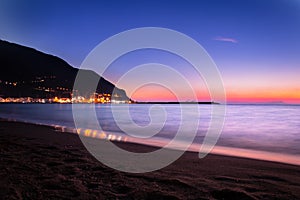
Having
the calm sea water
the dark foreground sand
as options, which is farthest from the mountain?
the dark foreground sand

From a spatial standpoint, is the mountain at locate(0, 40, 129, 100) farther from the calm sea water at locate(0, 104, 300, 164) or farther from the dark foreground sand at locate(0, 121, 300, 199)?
Result: the dark foreground sand at locate(0, 121, 300, 199)

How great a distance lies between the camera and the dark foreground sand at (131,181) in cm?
370

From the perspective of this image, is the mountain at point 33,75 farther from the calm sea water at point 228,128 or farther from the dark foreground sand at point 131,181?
the dark foreground sand at point 131,181

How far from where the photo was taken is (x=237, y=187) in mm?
4234

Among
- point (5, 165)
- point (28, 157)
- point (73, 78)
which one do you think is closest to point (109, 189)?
point (5, 165)

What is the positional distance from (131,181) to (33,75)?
16632 centimetres

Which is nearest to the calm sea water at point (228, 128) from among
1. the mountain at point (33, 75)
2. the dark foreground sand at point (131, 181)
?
the dark foreground sand at point (131, 181)

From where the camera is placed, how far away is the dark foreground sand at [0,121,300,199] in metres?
3.70

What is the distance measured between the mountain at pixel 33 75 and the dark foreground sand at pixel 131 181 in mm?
146021

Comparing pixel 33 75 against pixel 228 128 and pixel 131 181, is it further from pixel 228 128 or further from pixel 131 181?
pixel 131 181

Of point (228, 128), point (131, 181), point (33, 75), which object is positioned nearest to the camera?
point (131, 181)

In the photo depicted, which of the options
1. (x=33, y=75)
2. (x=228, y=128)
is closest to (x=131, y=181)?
(x=228, y=128)

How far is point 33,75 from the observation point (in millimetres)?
153125

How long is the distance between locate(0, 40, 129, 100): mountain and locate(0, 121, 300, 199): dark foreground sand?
479 ft
